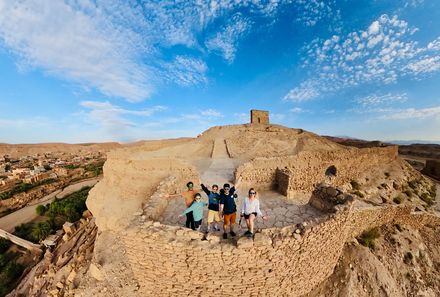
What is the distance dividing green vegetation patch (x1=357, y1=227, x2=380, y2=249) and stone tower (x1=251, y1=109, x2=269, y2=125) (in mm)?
19866

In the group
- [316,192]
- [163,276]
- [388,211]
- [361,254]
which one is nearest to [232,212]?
[163,276]

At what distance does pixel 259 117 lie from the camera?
27266mm

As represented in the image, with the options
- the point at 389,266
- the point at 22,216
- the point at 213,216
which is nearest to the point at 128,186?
the point at 213,216

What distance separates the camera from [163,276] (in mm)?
4176

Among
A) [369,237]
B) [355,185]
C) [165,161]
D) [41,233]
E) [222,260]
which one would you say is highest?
[165,161]

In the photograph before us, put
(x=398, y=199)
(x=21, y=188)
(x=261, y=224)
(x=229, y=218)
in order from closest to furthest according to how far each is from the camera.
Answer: (x=229, y=218) < (x=261, y=224) < (x=398, y=199) < (x=21, y=188)

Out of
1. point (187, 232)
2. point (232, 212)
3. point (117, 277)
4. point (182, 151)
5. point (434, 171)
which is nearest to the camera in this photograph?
point (187, 232)

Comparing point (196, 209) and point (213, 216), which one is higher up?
point (196, 209)

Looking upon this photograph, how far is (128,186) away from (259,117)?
2010 cm

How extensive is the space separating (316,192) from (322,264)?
2.14m

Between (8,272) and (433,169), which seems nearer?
(8,272)

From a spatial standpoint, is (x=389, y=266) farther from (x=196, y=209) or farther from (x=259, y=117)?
(x=259, y=117)

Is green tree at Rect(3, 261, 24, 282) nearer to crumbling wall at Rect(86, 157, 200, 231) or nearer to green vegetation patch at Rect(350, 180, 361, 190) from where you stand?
crumbling wall at Rect(86, 157, 200, 231)

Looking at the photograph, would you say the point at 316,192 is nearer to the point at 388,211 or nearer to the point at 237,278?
the point at 237,278
